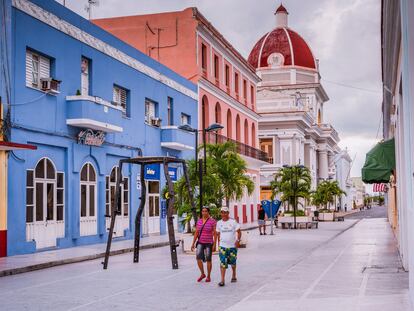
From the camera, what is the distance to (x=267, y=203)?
35.8m

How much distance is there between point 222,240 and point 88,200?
495 inches

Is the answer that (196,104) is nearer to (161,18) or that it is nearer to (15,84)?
(161,18)

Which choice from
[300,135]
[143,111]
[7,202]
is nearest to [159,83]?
[143,111]

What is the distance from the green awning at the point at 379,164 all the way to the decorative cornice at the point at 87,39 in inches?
429

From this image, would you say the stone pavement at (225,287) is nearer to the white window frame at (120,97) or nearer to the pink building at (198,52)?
the white window frame at (120,97)

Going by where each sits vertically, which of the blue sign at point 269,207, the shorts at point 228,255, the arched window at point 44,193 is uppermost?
the arched window at point 44,193

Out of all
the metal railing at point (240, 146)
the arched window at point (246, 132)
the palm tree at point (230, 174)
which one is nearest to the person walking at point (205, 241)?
the palm tree at point (230, 174)

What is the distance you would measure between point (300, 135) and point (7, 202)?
174ft

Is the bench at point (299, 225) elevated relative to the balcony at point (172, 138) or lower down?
lower down

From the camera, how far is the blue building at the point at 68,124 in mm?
20391

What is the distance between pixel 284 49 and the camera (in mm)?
79375

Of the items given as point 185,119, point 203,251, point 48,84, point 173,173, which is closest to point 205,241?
point 203,251

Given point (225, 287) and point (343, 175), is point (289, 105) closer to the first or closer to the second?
point (343, 175)

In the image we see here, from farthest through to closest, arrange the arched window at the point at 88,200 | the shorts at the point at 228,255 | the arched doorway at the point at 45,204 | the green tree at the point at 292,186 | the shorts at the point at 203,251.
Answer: the green tree at the point at 292,186
the arched window at the point at 88,200
the arched doorway at the point at 45,204
the shorts at the point at 203,251
the shorts at the point at 228,255
